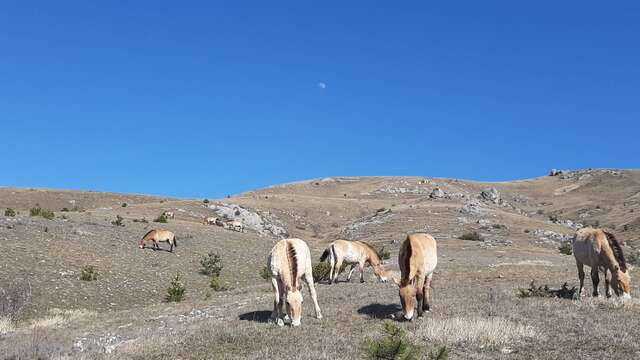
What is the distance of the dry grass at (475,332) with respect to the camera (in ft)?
40.3

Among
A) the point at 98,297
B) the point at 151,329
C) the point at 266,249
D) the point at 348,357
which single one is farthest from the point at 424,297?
the point at 266,249

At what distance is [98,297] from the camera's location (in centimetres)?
2561

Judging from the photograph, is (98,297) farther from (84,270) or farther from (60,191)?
(60,191)

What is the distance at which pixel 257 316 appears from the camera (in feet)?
54.4

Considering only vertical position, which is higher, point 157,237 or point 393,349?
point 157,237

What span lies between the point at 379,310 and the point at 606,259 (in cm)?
733

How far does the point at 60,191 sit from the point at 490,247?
6647 centimetres

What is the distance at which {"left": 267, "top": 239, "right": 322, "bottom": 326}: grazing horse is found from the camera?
1443cm

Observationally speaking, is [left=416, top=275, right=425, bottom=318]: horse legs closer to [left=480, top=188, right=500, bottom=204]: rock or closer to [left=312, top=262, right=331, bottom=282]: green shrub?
[left=312, top=262, right=331, bottom=282]: green shrub

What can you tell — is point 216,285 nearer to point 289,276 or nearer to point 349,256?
point 349,256

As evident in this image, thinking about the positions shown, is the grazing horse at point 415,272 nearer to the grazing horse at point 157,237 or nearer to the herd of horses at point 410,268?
the herd of horses at point 410,268

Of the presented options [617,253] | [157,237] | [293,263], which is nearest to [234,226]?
[157,237]

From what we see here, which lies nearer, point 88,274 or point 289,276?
point 289,276

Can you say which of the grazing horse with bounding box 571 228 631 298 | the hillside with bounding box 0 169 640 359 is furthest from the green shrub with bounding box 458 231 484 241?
the grazing horse with bounding box 571 228 631 298
